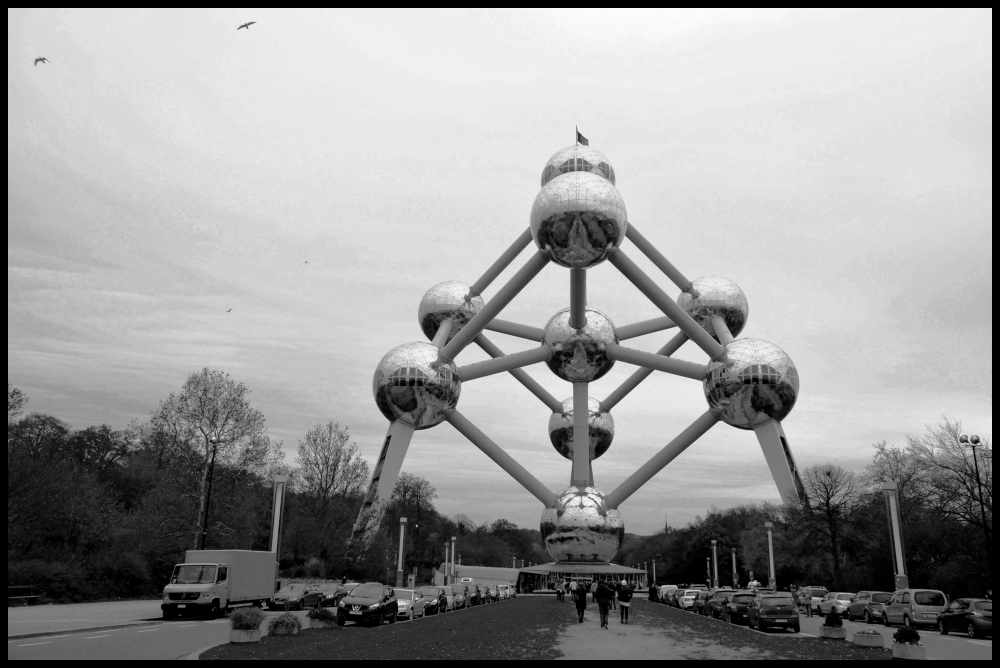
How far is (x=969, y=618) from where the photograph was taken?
653 inches

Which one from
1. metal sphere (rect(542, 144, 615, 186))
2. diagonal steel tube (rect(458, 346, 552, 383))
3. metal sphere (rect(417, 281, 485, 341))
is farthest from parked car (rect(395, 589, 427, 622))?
metal sphere (rect(542, 144, 615, 186))

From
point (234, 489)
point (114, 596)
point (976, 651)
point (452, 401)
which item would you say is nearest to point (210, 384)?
point (234, 489)

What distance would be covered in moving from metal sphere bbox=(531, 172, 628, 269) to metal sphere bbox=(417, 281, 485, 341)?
17.9 ft

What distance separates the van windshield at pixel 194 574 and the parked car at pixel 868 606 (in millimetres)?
17793

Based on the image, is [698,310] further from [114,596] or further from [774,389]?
[114,596]

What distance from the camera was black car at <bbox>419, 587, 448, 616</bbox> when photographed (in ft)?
79.3

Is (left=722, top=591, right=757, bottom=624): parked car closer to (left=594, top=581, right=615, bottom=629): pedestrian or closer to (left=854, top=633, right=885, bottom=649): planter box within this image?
(left=594, top=581, right=615, bottom=629): pedestrian

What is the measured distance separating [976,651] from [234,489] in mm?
30130

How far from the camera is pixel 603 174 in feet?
64.0

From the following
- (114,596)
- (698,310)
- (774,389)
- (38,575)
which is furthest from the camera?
(114,596)

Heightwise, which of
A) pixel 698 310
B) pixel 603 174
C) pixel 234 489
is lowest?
pixel 234 489

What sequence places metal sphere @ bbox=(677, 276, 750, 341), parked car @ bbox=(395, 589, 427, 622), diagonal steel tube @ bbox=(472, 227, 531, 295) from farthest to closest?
diagonal steel tube @ bbox=(472, 227, 531, 295) < metal sphere @ bbox=(677, 276, 750, 341) < parked car @ bbox=(395, 589, 427, 622)

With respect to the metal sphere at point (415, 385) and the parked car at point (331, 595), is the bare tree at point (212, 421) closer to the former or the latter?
the parked car at point (331, 595)

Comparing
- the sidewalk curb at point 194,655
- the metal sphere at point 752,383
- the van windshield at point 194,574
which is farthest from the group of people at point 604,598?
the van windshield at point 194,574
